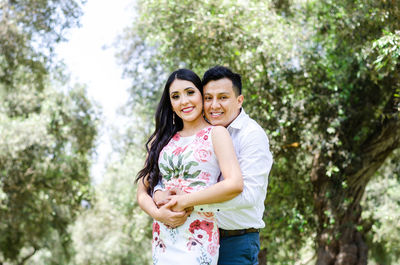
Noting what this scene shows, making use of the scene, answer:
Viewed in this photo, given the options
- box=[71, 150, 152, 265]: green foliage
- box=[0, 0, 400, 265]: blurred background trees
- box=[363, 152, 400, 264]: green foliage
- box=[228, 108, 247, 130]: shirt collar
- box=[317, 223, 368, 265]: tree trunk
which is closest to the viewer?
box=[228, 108, 247, 130]: shirt collar

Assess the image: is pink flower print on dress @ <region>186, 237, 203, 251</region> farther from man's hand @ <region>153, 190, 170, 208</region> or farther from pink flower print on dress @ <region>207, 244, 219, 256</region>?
man's hand @ <region>153, 190, 170, 208</region>

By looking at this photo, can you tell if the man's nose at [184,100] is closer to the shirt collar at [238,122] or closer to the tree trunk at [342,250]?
the shirt collar at [238,122]

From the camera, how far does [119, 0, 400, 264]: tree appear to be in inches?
340

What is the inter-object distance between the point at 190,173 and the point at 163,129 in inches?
19.7

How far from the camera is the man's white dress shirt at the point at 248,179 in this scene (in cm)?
276

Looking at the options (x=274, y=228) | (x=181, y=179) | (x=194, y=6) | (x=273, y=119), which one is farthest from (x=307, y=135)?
(x=181, y=179)

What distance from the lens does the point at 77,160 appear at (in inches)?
602

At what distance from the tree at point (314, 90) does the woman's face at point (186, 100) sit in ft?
18.1

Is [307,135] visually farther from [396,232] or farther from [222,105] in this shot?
[396,232]

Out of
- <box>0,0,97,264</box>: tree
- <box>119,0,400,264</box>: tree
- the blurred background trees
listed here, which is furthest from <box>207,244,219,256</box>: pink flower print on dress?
<box>0,0,97,264</box>: tree

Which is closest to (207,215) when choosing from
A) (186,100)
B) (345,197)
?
(186,100)

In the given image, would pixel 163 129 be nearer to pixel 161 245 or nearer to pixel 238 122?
pixel 238 122

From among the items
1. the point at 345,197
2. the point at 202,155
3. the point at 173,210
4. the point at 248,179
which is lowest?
the point at 345,197

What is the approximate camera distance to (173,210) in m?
2.72
